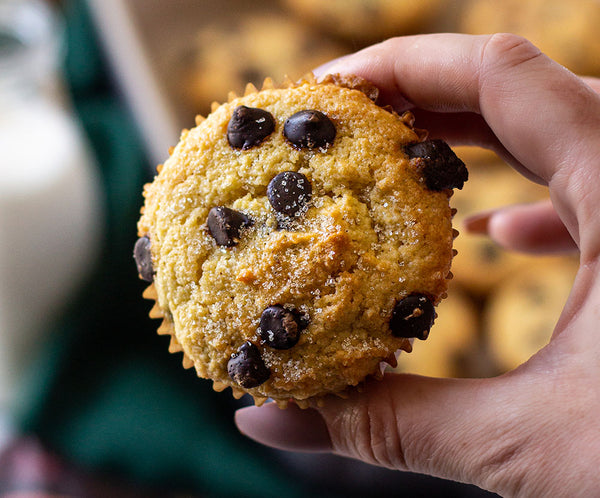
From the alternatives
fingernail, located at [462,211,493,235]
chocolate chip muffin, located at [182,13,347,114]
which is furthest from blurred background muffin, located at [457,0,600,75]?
fingernail, located at [462,211,493,235]

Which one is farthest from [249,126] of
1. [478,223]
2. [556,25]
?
[556,25]

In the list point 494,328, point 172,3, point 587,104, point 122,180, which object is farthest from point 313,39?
point 587,104

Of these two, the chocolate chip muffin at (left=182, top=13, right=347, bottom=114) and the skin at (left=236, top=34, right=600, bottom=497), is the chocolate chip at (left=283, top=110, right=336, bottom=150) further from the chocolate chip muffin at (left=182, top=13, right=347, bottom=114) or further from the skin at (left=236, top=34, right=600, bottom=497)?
the chocolate chip muffin at (left=182, top=13, right=347, bottom=114)

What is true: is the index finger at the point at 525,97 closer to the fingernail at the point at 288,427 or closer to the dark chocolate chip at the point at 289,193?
the dark chocolate chip at the point at 289,193

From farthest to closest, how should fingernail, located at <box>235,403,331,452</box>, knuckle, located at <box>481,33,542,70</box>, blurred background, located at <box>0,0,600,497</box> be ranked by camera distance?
blurred background, located at <box>0,0,600,497</box> < fingernail, located at <box>235,403,331,452</box> < knuckle, located at <box>481,33,542,70</box>

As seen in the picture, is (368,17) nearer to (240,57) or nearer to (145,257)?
(240,57)

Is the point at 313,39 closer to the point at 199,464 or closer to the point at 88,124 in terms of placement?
the point at 88,124
